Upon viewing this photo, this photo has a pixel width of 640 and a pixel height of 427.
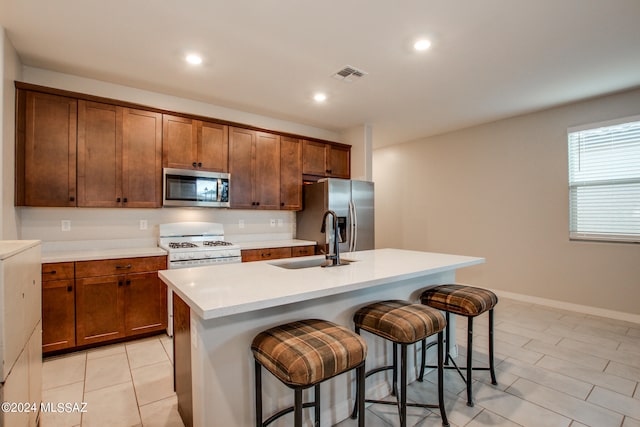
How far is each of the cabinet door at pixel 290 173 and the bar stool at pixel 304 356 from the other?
2962 millimetres

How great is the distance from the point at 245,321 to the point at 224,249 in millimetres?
2048

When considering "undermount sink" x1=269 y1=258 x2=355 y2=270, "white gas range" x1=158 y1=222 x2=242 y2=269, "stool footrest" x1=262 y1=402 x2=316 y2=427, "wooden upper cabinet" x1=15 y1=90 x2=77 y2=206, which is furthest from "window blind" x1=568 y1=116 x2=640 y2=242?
"wooden upper cabinet" x1=15 y1=90 x2=77 y2=206

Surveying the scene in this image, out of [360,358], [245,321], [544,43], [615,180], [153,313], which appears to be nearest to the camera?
[360,358]

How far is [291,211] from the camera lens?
4.82 meters

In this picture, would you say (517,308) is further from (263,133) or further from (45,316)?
(45,316)

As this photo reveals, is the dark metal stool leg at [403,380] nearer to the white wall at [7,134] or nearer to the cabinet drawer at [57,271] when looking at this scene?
the cabinet drawer at [57,271]

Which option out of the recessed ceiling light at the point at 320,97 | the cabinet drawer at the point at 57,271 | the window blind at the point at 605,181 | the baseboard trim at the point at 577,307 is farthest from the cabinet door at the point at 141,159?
the window blind at the point at 605,181

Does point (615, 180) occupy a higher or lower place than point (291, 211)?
higher

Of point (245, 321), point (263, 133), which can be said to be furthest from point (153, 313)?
point (263, 133)

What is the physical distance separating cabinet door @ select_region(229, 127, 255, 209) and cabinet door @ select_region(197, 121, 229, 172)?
78 mm

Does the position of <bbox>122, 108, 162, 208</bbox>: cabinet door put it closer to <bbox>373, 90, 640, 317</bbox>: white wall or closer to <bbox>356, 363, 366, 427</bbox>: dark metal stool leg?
<bbox>356, 363, 366, 427</bbox>: dark metal stool leg

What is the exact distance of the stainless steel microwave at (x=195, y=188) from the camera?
11.2 feet

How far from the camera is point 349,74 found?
3.20 metres

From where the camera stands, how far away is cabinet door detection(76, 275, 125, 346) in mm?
2770
